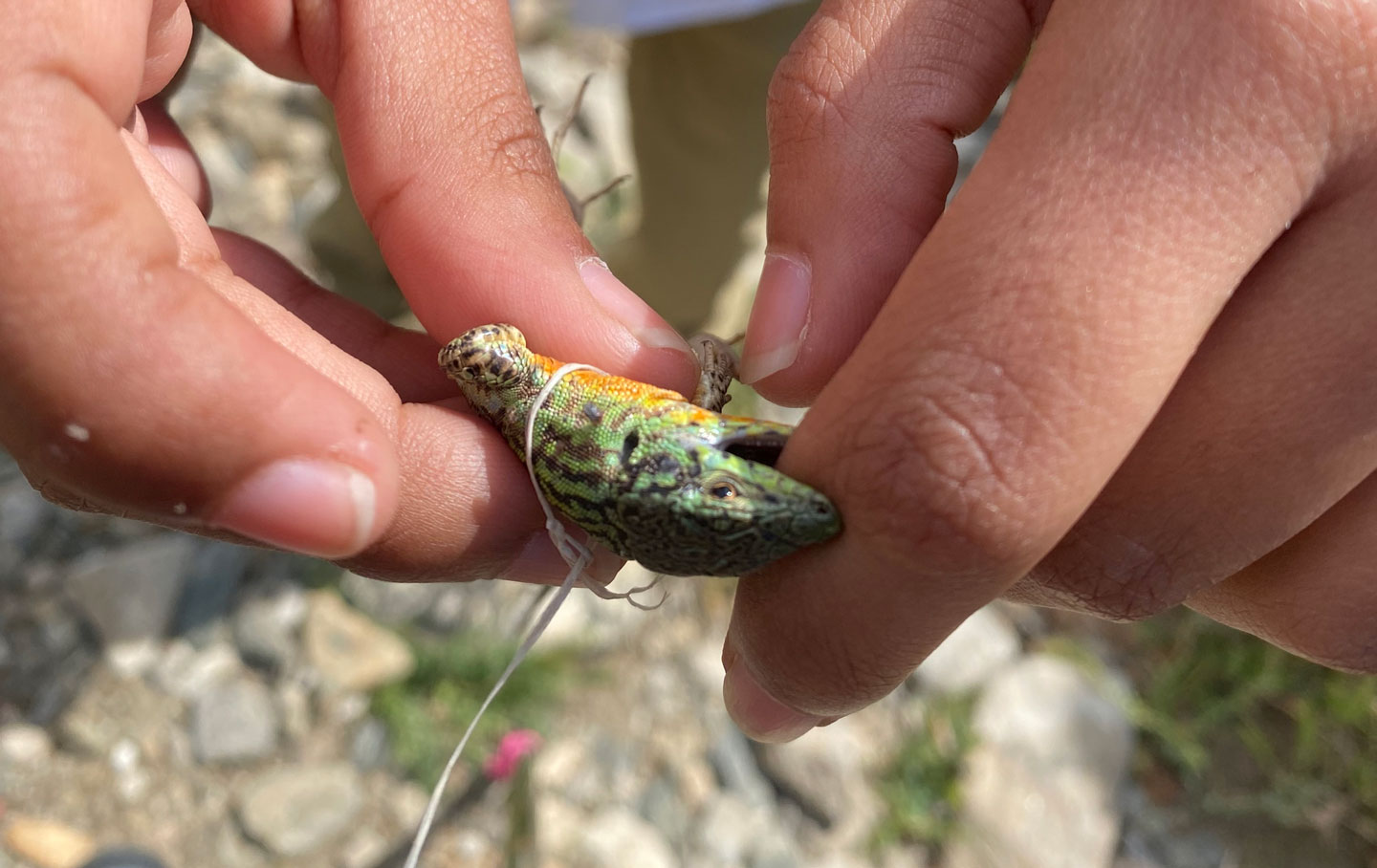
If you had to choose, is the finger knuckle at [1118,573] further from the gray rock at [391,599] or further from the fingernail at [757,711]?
the gray rock at [391,599]

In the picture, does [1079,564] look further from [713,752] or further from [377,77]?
[713,752]

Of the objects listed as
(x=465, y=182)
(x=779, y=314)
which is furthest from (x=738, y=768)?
(x=465, y=182)

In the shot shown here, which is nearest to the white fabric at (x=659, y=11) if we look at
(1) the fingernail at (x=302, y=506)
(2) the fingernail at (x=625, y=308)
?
(2) the fingernail at (x=625, y=308)

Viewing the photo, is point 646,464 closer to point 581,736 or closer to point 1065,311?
point 1065,311

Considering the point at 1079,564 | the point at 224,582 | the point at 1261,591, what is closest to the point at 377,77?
the point at 1079,564

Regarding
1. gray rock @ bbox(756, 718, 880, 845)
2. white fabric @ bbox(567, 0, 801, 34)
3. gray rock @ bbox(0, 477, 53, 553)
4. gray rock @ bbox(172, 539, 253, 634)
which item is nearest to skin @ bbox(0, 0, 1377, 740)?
white fabric @ bbox(567, 0, 801, 34)

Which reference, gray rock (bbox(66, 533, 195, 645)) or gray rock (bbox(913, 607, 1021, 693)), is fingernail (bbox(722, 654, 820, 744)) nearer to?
gray rock (bbox(913, 607, 1021, 693))
